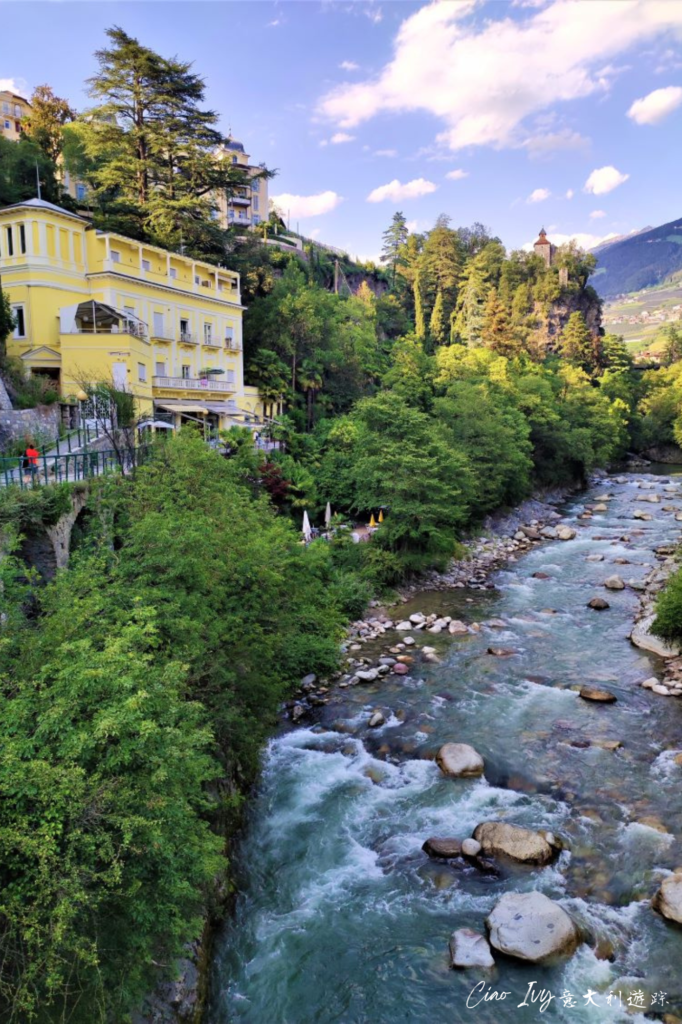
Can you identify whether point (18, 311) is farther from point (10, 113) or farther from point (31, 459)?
point (10, 113)

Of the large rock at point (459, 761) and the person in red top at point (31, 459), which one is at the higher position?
the person in red top at point (31, 459)

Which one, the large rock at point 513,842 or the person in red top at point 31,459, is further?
the person in red top at point 31,459

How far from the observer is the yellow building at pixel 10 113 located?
6200 centimetres

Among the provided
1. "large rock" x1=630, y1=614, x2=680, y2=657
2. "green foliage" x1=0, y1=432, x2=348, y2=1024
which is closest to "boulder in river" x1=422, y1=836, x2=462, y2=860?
"green foliage" x1=0, y1=432, x2=348, y2=1024

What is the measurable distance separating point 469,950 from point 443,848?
1924 mm

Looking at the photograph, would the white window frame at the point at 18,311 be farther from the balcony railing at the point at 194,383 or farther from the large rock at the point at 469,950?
the large rock at the point at 469,950

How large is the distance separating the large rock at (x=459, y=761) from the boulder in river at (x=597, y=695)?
4058 mm

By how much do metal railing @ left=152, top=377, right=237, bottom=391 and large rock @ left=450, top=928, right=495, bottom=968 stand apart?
83.6 ft

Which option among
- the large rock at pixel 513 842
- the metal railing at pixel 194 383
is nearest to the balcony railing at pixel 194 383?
the metal railing at pixel 194 383

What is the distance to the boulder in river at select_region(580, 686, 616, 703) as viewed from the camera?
14969 millimetres

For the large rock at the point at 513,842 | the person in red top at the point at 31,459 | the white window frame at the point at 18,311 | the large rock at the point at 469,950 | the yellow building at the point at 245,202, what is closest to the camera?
the large rock at the point at 469,950

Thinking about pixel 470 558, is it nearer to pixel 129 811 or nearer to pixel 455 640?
pixel 455 640

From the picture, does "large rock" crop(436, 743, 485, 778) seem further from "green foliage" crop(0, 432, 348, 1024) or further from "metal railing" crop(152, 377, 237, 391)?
"metal railing" crop(152, 377, 237, 391)

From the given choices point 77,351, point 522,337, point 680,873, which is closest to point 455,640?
point 680,873
